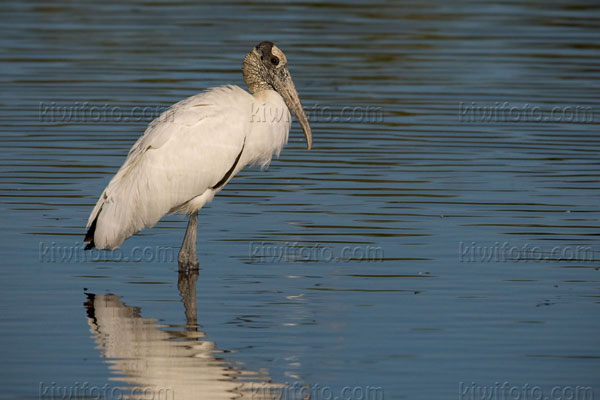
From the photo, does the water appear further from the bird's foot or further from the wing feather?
the wing feather

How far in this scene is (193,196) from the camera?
10211mm

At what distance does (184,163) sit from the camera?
1002 centimetres

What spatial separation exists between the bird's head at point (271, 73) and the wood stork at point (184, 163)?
1.24 ft

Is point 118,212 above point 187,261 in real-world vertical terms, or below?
above

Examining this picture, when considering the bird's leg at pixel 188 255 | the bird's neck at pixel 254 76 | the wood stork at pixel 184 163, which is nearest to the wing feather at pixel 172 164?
the wood stork at pixel 184 163

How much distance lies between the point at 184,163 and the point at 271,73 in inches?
52.6

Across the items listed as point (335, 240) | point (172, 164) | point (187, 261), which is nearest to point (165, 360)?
point (187, 261)

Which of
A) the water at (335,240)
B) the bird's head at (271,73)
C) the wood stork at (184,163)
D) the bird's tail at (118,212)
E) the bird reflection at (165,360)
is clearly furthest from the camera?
the bird's head at (271,73)

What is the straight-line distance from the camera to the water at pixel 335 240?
25.3 feet

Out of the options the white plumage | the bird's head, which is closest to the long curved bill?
the bird's head

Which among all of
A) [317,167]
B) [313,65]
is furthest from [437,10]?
[317,167]

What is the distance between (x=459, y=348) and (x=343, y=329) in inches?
32.8

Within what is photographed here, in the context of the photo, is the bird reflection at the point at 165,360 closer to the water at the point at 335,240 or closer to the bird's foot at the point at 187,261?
the water at the point at 335,240

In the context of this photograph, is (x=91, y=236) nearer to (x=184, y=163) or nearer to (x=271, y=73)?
(x=184, y=163)
